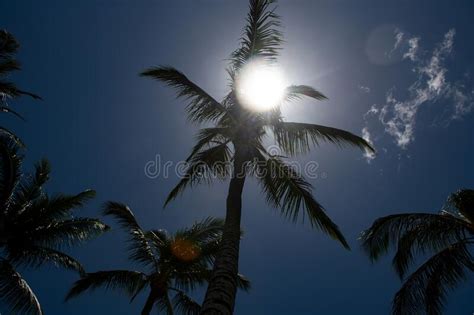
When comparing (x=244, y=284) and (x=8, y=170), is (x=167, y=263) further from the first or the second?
(x=8, y=170)

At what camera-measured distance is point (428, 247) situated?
9.17 meters

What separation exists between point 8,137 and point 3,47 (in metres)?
3.23

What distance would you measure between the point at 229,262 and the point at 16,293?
9.35 m

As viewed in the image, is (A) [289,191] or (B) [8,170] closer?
(A) [289,191]

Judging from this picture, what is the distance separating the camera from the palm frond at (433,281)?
8.73 meters

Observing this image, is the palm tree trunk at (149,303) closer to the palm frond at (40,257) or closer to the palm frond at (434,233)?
the palm frond at (40,257)

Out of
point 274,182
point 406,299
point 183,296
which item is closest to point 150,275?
point 183,296

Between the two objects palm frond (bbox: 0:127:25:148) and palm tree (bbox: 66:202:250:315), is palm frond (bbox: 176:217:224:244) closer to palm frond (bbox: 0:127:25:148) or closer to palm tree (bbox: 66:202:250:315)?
palm tree (bbox: 66:202:250:315)

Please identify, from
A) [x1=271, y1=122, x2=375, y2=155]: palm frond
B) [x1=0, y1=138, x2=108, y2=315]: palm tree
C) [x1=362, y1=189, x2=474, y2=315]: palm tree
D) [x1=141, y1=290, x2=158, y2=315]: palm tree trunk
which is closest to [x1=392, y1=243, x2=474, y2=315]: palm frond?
[x1=362, y1=189, x2=474, y2=315]: palm tree

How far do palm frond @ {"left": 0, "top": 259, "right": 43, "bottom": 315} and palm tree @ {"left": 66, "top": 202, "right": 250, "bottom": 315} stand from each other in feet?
3.79

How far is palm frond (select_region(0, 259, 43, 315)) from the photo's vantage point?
1034 centimetres

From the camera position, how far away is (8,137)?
1089cm

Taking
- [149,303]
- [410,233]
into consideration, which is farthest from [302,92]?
[149,303]

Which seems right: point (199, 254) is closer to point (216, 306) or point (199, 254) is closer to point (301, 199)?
point (301, 199)
